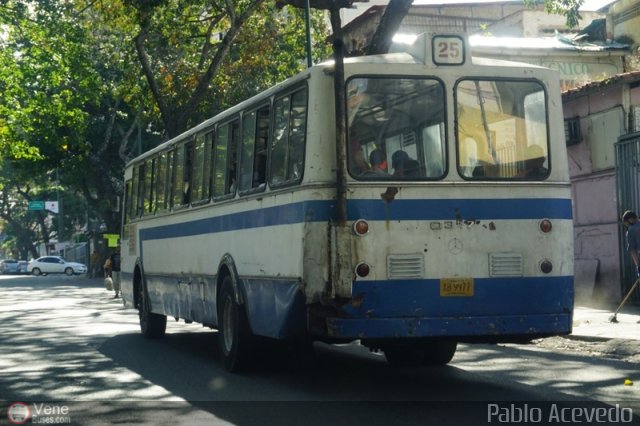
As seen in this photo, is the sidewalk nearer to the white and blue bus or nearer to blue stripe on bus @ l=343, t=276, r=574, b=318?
blue stripe on bus @ l=343, t=276, r=574, b=318

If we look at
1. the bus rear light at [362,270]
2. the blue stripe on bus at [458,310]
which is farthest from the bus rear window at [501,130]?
the bus rear light at [362,270]

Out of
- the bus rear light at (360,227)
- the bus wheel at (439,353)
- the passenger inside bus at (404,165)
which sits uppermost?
the passenger inside bus at (404,165)

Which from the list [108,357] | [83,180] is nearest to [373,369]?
[108,357]

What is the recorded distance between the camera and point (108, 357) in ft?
46.8

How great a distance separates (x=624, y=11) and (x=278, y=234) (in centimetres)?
2455

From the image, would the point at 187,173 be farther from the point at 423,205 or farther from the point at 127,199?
the point at 423,205

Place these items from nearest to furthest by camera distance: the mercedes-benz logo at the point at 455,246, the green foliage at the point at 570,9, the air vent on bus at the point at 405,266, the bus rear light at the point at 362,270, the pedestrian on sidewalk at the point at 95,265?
the bus rear light at the point at 362,270 < the air vent on bus at the point at 405,266 < the mercedes-benz logo at the point at 455,246 < the green foliage at the point at 570,9 < the pedestrian on sidewalk at the point at 95,265

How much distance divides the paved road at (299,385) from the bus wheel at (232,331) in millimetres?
194

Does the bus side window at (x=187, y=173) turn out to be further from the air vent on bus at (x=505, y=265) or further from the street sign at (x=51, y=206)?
the street sign at (x=51, y=206)

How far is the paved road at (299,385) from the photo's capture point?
8.93 metres

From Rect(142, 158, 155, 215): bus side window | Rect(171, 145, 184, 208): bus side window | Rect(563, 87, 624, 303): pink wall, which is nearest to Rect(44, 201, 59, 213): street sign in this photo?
Rect(563, 87, 624, 303): pink wall

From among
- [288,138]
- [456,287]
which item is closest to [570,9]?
[288,138]

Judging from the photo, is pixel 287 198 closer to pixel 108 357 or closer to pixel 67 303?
pixel 108 357

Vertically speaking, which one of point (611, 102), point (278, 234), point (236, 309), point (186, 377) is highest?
point (611, 102)
